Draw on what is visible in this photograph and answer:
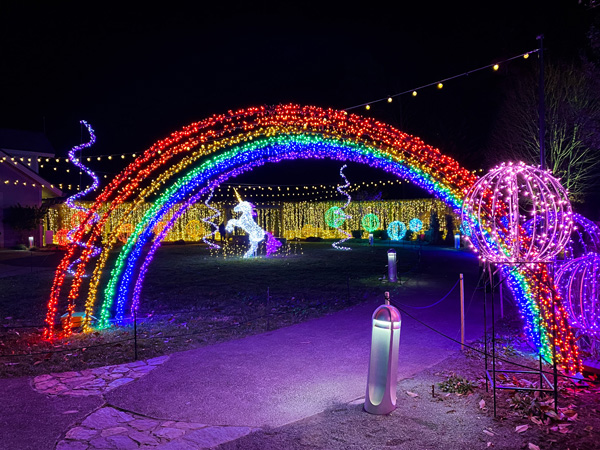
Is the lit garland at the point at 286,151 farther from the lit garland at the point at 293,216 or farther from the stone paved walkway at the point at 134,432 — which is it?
the lit garland at the point at 293,216

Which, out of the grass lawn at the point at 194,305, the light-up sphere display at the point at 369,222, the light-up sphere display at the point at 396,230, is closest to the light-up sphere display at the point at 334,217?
the light-up sphere display at the point at 369,222

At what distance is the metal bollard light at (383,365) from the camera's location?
16.1 ft

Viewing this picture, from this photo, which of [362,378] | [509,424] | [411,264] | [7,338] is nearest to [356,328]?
[362,378]

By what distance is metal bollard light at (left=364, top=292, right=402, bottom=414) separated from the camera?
16.1ft

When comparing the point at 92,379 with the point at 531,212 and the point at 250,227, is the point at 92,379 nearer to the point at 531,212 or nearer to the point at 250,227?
the point at 531,212

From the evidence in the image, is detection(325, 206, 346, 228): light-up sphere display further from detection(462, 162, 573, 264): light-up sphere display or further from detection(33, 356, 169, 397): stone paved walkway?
detection(33, 356, 169, 397): stone paved walkway

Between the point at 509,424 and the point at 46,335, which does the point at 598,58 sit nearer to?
the point at 509,424

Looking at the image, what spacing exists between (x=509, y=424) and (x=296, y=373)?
2.57m

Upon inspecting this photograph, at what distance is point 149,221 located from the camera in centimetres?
1008

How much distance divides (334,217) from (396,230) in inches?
204

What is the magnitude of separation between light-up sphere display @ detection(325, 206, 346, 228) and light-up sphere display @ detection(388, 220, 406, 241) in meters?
3.69

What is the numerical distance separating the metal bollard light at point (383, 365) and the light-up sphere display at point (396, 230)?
2836 centimetres

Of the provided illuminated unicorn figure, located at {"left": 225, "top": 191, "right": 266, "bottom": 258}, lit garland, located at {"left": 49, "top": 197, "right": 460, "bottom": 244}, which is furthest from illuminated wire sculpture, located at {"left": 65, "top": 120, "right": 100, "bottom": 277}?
lit garland, located at {"left": 49, "top": 197, "right": 460, "bottom": 244}

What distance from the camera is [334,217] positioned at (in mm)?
36250
